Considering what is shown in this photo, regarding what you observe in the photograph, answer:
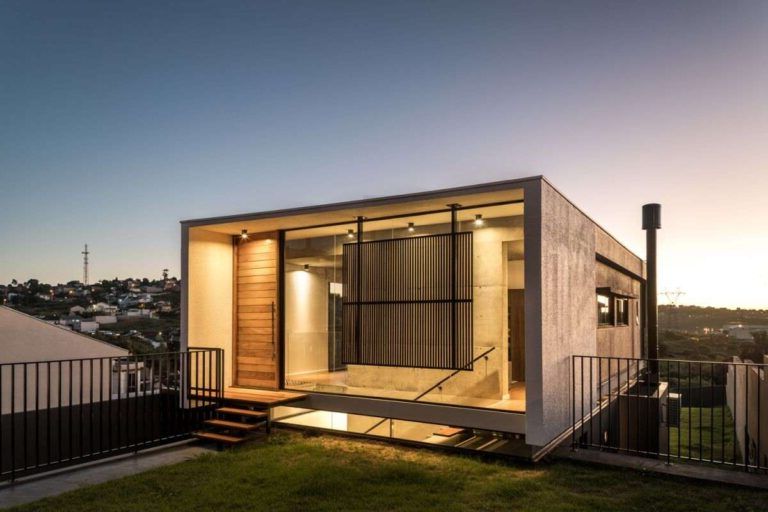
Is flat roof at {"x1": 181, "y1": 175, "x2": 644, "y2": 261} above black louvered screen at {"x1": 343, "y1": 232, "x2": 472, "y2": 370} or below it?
above

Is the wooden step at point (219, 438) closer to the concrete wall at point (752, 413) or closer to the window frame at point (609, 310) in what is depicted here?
the concrete wall at point (752, 413)

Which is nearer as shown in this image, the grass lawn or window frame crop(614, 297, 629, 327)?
the grass lawn

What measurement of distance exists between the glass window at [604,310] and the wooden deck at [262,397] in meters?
6.07

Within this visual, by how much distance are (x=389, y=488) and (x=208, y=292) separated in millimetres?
5112

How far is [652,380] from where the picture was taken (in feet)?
43.5

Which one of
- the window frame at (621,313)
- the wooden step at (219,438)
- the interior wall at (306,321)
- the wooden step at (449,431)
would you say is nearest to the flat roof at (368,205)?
the interior wall at (306,321)

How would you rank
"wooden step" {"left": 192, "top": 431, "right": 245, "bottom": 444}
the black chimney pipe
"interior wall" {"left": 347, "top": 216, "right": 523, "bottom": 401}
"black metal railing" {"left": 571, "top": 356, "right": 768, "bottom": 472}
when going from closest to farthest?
"wooden step" {"left": 192, "top": 431, "right": 245, "bottom": 444} → "interior wall" {"left": 347, "top": 216, "right": 523, "bottom": 401} → "black metal railing" {"left": 571, "top": 356, "right": 768, "bottom": 472} → the black chimney pipe

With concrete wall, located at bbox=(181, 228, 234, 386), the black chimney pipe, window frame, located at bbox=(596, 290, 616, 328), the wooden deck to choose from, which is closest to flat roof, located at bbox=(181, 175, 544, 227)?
concrete wall, located at bbox=(181, 228, 234, 386)

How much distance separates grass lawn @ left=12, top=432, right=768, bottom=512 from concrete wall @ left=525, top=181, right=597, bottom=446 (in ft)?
2.29

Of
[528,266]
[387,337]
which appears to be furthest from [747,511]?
[387,337]

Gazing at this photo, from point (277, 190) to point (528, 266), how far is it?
10717 millimetres

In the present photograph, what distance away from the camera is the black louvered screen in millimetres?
6930

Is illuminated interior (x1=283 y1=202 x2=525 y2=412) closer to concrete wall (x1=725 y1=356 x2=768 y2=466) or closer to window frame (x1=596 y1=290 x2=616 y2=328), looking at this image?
window frame (x1=596 y1=290 x2=616 y2=328)

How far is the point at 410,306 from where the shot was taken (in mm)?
7289
